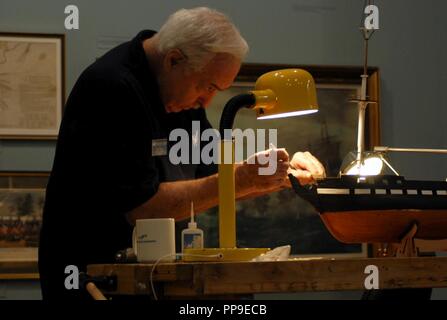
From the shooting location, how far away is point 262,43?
287 centimetres

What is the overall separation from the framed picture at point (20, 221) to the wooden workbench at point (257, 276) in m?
1.47

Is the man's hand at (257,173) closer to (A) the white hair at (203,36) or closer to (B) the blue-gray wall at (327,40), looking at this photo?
(A) the white hair at (203,36)

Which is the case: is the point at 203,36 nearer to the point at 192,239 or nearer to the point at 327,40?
the point at 192,239

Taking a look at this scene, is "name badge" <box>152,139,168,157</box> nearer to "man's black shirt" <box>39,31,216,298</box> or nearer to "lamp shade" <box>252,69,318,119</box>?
"man's black shirt" <box>39,31,216,298</box>

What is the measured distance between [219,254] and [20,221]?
147 cm

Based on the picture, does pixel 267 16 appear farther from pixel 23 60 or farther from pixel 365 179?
pixel 365 179

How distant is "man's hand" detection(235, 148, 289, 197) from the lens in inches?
64.1

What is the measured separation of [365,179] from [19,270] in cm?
143

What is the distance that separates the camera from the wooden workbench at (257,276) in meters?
1.17

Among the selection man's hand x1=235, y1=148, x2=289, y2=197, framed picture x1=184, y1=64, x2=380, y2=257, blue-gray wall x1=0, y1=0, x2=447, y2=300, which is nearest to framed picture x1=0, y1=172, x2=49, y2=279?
blue-gray wall x1=0, y1=0, x2=447, y2=300

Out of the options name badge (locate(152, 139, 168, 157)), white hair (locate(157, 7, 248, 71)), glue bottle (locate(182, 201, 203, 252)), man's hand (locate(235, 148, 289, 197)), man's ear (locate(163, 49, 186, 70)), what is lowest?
glue bottle (locate(182, 201, 203, 252))

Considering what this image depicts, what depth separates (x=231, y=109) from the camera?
1.52 metres

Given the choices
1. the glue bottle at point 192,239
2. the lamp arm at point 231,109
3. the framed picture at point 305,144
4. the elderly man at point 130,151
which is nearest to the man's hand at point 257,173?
the elderly man at point 130,151
